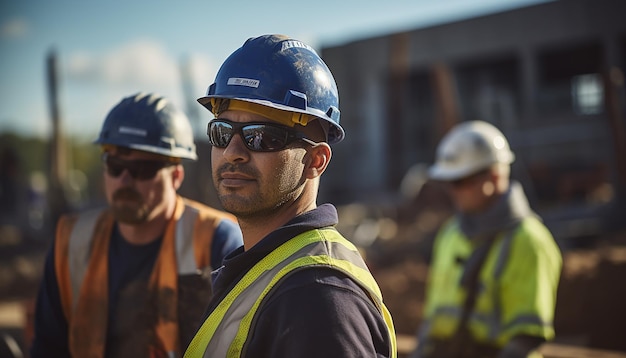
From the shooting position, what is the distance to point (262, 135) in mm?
2051

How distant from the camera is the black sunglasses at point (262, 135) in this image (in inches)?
80.6

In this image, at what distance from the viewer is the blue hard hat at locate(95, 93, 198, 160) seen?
332 centimetres

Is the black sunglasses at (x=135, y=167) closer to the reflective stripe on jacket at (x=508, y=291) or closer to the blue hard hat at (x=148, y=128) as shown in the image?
the blue hard hat at (x=148, y=128)

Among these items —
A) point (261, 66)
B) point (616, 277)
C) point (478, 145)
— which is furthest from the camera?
point (616, 277)

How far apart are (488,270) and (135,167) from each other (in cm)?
217

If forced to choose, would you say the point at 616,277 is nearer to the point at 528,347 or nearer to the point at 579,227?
the point at 579,227

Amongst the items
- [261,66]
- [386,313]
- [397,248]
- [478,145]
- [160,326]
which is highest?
[261,66]

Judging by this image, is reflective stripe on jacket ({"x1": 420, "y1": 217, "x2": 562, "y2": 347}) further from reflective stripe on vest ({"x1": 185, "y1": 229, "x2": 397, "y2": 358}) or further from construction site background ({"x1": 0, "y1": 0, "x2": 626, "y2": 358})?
reflective stripe on vest ({"x1": 185, "y1": 229, "x2": 397, "y2": 358})

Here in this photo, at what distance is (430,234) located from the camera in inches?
494

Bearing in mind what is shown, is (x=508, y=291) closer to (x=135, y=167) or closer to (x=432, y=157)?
(x=135, y=167)

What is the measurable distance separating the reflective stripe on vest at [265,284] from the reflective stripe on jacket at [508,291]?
196cm

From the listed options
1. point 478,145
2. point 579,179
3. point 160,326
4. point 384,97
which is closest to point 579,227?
point 579,179

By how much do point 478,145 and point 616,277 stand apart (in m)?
5.39

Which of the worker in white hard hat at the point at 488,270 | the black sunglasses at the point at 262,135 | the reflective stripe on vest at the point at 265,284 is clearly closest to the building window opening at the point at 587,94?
the worker in white hard hat at the point at 488,270
